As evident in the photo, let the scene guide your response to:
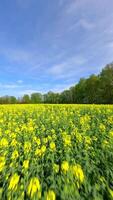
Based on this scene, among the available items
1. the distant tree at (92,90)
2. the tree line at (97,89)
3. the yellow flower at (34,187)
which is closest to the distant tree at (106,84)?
the tree line at (97,89)

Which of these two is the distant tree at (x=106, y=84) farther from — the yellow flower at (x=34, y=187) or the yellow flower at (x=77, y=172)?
the yellow flower at (x=34, y=187)

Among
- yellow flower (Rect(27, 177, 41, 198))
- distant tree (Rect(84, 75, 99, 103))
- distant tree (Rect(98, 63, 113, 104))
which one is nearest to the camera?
yellow flower (Rect(27, 177, 41, 198))

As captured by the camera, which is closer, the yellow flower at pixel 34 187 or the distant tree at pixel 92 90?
the yellow flower at pixel 34 187

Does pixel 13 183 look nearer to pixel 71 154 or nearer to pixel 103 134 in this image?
pixel 71 154

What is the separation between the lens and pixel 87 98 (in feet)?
210

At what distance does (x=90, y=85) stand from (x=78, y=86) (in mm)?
10242

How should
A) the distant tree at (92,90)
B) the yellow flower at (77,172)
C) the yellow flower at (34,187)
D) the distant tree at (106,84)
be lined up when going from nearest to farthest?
the yellow flower at (34,187) → the yellow flower at (77,172) → the distant tree at (106,84) → the distant tree at (92,90)

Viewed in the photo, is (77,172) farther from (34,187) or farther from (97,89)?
(97,89)

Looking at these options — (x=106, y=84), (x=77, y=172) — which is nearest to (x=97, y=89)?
(x=106, y=84)

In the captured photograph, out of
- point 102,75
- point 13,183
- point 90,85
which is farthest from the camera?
point 90,85

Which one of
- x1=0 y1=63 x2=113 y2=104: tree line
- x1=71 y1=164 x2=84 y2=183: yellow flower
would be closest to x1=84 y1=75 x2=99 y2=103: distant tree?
x1=0 y1=63 x2=113 y2=104: tree line

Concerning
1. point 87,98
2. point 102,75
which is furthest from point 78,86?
point 102,75

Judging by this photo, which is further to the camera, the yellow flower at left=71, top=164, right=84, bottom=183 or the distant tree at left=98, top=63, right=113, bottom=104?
the distant tree at left=98, top=63, right=113, bottom=104

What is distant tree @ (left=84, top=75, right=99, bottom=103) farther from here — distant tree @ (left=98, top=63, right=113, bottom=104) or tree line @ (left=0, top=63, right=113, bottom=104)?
distant tree @ (left=98, top=63, right=113, bottom=104)
